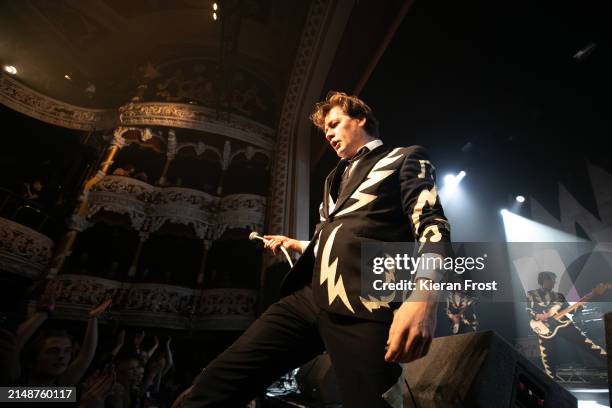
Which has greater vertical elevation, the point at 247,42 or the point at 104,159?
the point at 247,42

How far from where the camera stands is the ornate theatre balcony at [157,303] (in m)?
7.18

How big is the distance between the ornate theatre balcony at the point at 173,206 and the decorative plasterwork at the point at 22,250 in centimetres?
139

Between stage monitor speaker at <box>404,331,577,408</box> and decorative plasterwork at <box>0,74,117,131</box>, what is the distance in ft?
35.6

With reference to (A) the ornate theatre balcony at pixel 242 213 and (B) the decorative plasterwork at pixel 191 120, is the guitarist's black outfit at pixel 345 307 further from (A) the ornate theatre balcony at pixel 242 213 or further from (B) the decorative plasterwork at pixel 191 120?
(B) the decorative plasterwork at pixel 191 120

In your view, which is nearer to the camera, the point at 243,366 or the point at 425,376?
the point at 243,366

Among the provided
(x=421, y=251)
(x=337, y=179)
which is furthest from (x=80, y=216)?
(x=421, y=251)

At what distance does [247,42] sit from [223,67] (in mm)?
1500

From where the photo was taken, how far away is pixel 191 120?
31.7 ft

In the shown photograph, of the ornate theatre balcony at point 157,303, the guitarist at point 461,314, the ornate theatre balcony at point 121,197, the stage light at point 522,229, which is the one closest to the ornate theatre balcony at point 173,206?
the ornate theatre balcony at point 121,197

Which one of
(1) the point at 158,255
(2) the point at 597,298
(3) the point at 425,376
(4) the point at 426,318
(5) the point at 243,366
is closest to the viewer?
→ (4) the point at 426,318

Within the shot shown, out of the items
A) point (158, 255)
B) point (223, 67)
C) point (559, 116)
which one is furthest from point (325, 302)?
point (158, 255)

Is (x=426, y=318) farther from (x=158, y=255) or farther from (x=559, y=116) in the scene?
(x=158, y=255)

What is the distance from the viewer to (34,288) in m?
6.95

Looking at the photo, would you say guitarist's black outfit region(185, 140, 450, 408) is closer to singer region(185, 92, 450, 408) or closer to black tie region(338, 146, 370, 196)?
singer region(185, 92, 450, 408)
